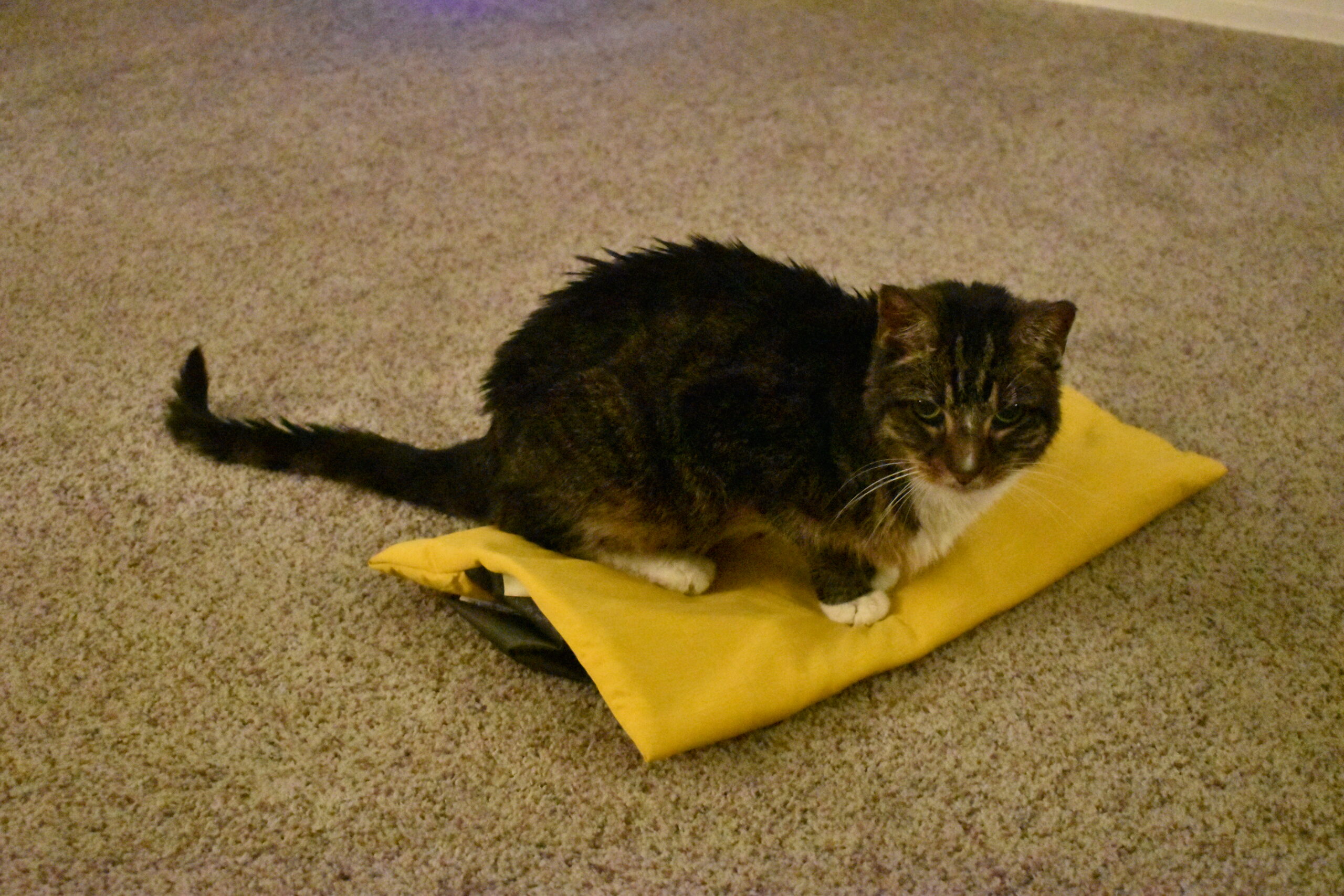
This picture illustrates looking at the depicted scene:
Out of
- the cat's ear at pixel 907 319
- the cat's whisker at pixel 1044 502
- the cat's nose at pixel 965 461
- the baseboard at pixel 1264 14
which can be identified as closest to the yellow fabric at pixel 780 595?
the cat's whisker at pixel 1044 502

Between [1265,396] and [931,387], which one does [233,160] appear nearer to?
[931,387]

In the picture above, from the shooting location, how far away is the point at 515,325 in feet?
5.74

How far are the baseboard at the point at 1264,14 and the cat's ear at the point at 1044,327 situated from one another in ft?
6.77

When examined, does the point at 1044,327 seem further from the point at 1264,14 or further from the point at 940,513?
the point at 1264,14

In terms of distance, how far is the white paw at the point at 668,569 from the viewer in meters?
1.27

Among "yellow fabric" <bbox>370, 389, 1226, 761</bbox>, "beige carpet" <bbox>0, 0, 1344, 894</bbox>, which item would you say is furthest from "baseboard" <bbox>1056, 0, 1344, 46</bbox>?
"yellow fabric" <bbox>370, 389, 1226, 761</bbox>

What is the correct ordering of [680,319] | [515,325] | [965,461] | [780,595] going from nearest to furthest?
[965,461] → [680,319] → [780,595] → [515,325]

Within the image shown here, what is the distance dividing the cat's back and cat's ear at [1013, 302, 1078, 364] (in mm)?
175

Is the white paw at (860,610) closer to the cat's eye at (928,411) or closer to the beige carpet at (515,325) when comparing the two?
the beige carpet at (515,325)

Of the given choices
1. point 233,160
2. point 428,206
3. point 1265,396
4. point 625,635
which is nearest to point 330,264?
point 428,206

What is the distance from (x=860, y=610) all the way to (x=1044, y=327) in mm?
400

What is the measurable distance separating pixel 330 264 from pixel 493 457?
2.73 feet

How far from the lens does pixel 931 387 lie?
109 cm

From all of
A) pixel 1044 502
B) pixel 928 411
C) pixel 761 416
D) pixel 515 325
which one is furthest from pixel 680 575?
pixel 515 325
